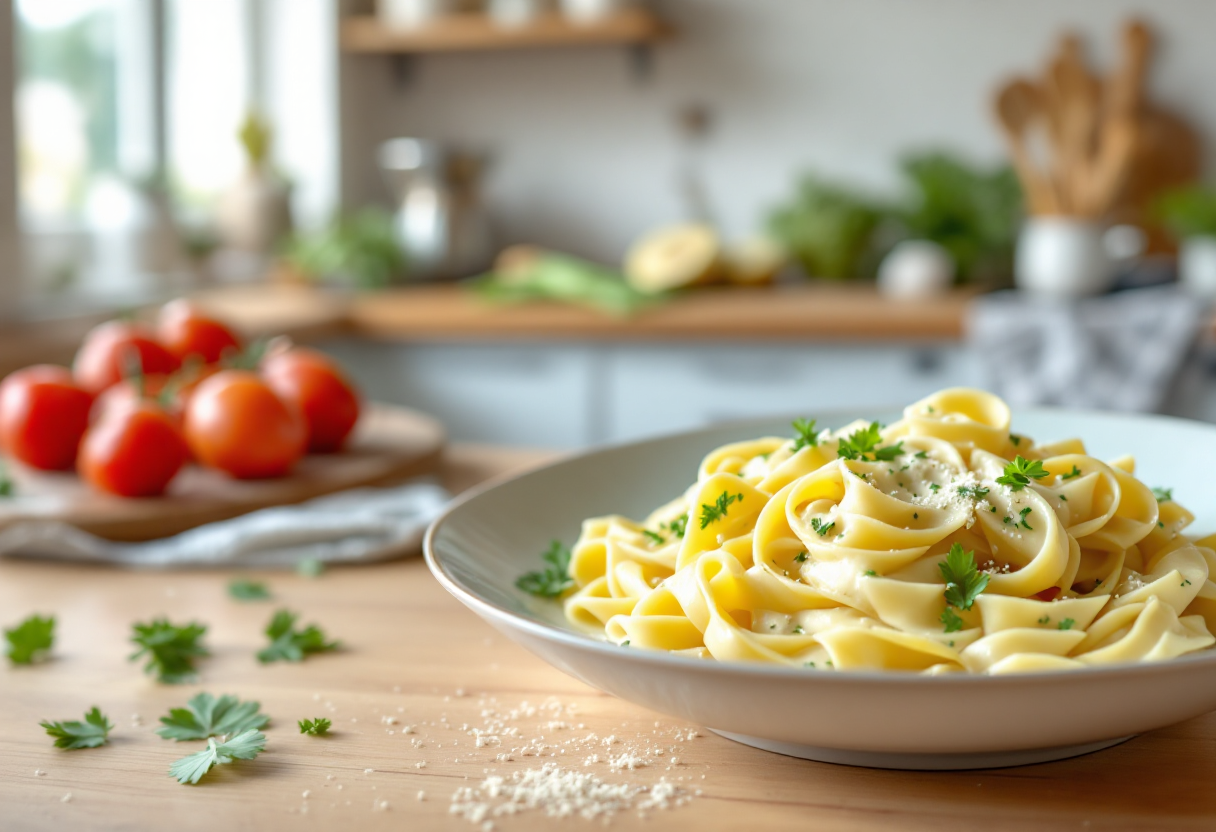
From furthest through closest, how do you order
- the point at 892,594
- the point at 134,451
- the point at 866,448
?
the point at 134,451
the point at 866,448
the point at 892,594

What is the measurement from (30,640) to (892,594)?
619 millimetres

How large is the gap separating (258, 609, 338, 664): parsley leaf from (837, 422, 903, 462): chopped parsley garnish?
407 mm

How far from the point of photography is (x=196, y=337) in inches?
65.3

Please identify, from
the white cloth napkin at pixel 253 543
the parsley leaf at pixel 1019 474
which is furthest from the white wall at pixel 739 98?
the parsley leaf at pixel 1019 474

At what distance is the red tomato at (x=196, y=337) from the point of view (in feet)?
5.41

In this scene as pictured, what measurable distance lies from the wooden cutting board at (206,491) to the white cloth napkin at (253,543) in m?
0.03

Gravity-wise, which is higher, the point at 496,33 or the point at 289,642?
the point at 496,33

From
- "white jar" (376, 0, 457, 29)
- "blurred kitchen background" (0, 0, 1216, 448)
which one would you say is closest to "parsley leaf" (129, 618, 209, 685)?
"blurred kitchen background" (0, 0, 1216, 448)

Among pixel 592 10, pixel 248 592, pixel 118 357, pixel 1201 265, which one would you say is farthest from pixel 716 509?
pixel 592 10

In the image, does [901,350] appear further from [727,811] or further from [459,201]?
[727,811]

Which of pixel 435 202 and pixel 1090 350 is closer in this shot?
pixel 1090 350

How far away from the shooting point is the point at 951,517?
725 millimetres

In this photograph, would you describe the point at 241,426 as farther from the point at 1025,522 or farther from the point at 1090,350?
the point at 1090,350

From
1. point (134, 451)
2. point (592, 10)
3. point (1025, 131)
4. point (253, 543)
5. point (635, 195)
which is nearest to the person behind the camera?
point (253, 543)
